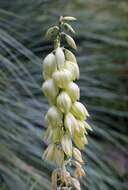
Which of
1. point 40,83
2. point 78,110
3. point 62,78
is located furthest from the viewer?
point 40,83

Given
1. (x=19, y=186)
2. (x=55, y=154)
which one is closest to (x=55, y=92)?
(x=55, y=154)

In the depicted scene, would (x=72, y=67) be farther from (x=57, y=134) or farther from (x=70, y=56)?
(x=57, y=134)

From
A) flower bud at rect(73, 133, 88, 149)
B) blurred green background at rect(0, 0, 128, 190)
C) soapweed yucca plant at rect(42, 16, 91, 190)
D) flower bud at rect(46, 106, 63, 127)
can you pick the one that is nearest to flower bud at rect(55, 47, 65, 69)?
soapweed yucca plant at rect(42, 16, 91, 190)

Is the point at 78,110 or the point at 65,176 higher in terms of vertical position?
the point at 78,110

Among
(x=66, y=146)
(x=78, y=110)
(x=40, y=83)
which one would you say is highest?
(x=78, y=110)

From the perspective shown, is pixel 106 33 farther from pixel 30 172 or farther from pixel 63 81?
pixel 63 81

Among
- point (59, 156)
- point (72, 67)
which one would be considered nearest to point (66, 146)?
point (59, 156)

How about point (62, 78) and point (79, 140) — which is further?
point (79, 140)

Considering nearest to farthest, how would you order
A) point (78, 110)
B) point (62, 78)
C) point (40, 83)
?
point (62, 78), point (78, 110), point (40, 83)
